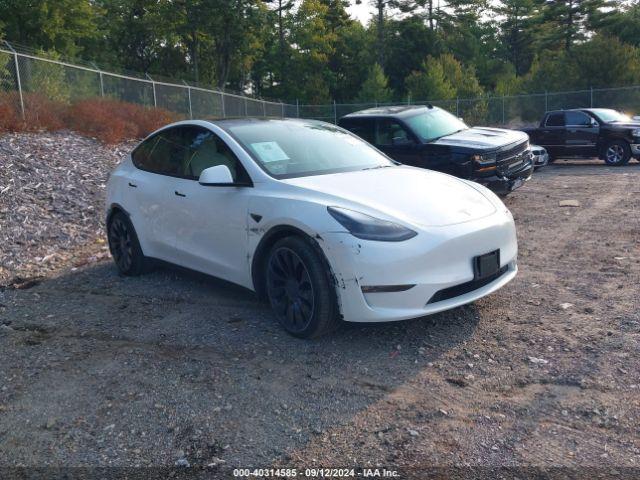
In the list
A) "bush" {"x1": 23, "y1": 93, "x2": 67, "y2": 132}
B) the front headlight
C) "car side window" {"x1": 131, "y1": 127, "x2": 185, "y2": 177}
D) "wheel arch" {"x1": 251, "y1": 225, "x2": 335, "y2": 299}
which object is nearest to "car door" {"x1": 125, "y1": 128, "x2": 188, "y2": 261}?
"car side window" {"x1": 131, "y1": 127, "x2": 185, "y2": 177}

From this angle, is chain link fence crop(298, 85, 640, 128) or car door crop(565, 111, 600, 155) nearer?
car door crop(565, 111, 600, 155)

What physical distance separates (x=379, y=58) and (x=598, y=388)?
48.2 meters

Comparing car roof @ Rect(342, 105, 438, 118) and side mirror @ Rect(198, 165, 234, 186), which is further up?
car roof @ Rect(342, 105, 438, 118)

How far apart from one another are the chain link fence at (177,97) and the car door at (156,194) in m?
7.76

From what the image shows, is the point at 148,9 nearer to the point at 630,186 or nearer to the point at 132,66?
the point at 132,66

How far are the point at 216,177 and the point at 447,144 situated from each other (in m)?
5.37

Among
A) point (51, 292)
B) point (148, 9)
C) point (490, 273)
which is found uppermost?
point (148, 9)

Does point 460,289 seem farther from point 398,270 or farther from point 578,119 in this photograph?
point 578,119

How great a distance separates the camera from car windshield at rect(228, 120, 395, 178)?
5125mm

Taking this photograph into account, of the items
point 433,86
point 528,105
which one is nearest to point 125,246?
point 528,105

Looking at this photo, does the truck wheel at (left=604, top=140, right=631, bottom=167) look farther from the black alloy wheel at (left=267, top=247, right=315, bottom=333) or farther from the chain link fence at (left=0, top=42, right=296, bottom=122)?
the black alloy wheel at (left=267, top=247, right=315, bottom=333)

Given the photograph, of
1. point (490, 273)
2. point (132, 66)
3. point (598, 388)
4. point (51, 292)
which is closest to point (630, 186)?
point (490, 273)

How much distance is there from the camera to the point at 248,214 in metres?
4.82

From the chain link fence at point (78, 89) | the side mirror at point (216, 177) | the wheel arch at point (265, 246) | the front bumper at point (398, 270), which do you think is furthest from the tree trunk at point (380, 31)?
the front bumper at point (398, 270)
